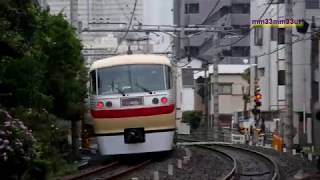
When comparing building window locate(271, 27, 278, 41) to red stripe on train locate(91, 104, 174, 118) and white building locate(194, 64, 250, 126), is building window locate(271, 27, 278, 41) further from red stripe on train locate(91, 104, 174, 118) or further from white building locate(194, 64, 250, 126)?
red stripe on train locate(91, 104, 174, 118)

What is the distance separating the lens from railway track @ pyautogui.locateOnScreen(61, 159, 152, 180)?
1542cm

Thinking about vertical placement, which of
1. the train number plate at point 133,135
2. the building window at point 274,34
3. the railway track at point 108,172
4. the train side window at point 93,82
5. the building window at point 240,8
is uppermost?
the building window at point 240,8

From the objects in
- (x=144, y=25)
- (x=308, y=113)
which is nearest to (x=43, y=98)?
(x=144, y=25)

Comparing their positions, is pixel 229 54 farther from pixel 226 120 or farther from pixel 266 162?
pixel 266 162

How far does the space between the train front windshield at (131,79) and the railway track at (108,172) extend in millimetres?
2098

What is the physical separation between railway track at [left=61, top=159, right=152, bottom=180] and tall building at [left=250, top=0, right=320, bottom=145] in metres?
13.0

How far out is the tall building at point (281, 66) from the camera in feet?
119

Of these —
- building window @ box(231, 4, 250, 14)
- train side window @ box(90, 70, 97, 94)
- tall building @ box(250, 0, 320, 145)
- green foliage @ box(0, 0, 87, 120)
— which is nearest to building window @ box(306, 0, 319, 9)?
tall building @ box(250, 0, 320, 145)

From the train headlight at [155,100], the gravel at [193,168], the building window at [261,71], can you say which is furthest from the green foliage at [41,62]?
the building window at [261,71]

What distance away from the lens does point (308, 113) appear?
35.4 m

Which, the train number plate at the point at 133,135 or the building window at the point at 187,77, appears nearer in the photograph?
the train number plate at the point at 133,135

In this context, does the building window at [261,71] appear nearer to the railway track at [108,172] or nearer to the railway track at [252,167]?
the railway track at [252,167]

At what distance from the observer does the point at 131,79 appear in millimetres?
19141

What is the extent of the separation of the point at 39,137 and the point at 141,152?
5174 mm
